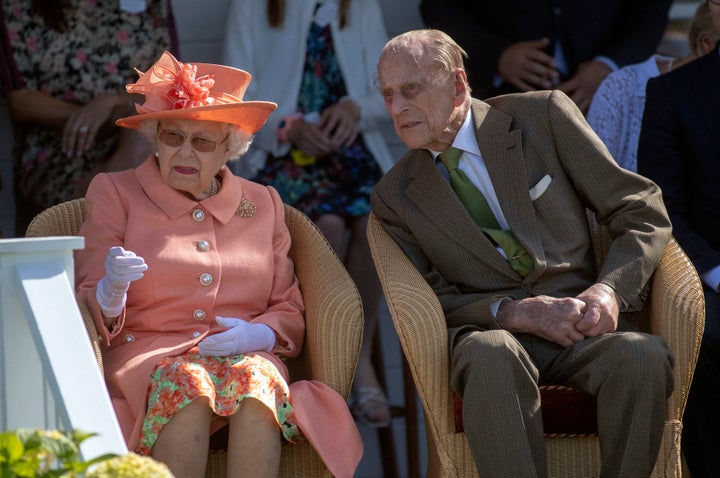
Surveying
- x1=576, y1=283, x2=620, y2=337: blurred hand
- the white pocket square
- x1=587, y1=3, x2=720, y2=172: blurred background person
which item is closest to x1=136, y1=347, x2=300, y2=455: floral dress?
x1=576, y1=283, x2=620, y2=337: blurred hand

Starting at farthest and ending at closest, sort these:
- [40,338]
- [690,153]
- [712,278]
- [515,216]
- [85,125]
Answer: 1. [85,125]
2. [690,153]
3. [712,278]
4. [515,216]
5. [40,338]

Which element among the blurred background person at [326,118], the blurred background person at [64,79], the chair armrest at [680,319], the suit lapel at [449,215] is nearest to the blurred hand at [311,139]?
the blurred background person at [326,118]

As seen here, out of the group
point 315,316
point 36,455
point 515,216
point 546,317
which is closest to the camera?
point 36,455

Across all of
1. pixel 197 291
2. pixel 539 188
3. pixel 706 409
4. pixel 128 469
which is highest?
pixel 128 469

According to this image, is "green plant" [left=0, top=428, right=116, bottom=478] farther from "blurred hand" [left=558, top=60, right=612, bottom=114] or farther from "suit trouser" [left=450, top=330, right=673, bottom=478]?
"blurred hand" [left=558, top=60, right=612, bottom=114]

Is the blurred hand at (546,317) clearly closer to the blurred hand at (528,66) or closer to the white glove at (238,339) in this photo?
the white glove at (238,339)

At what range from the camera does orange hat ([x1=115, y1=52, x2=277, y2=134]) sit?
11.7 ft

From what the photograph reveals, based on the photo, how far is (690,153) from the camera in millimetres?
4160

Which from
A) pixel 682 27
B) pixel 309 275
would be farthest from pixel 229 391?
pixel 682 27

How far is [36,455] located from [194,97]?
6.21 ft

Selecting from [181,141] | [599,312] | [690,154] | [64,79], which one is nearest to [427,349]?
[599,312]

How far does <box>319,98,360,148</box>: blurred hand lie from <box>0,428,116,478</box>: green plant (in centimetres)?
313

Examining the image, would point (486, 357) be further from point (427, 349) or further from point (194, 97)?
point (194, 97)

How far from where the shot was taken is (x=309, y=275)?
375cm
